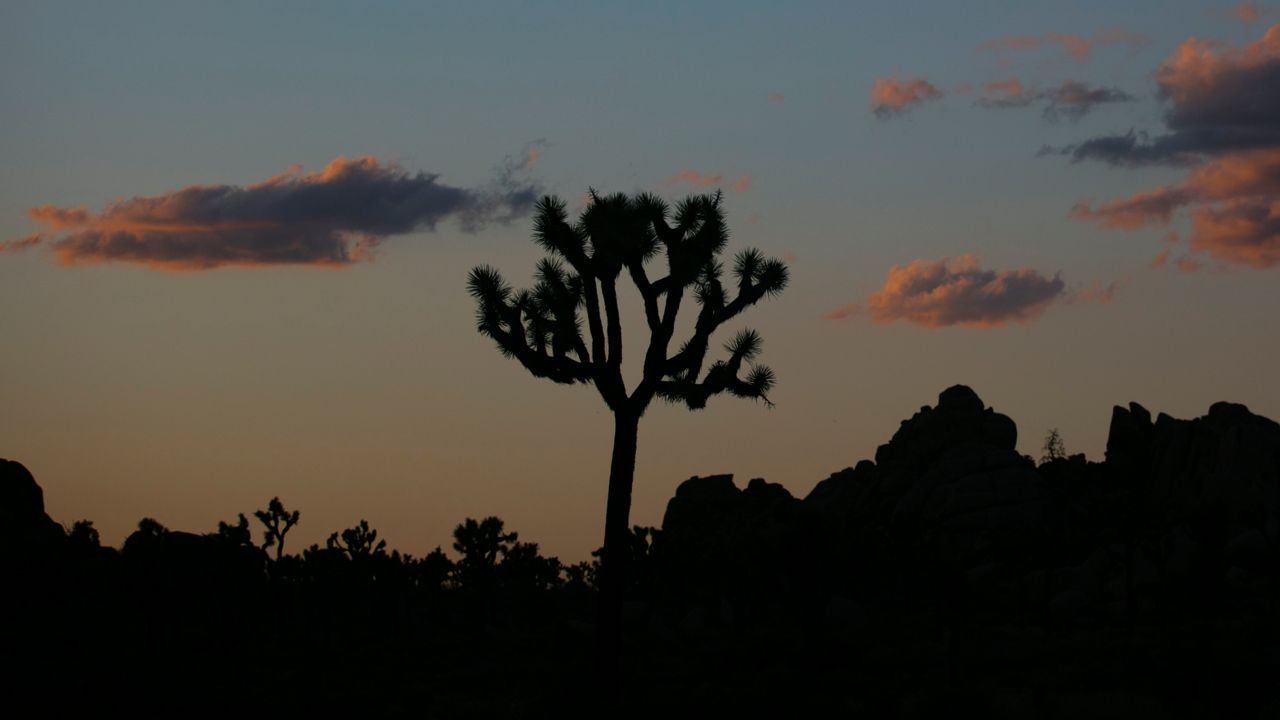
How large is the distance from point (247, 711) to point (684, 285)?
12.2 metres

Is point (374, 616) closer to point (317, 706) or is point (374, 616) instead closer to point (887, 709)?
point (317, 706)

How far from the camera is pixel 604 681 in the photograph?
80.1 ft

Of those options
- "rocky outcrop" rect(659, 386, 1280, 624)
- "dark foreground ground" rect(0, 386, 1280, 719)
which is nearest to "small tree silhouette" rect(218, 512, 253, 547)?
"dark foreground ground" rect(0, 386, 1280, 719)

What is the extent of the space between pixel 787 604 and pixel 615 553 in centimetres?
2293

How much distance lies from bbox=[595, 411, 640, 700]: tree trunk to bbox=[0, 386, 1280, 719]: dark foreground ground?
0.83m

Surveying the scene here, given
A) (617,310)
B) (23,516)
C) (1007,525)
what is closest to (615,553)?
(617,310)

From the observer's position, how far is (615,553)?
24891 mm

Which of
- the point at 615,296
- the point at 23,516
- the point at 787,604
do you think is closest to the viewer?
the point at 615,296

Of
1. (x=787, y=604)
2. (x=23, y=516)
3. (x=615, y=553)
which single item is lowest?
(x=615, y=553)

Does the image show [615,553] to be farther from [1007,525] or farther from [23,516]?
[1007,525]

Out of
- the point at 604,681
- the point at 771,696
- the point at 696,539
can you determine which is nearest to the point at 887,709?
the point at 771,696

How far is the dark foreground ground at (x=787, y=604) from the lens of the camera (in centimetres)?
2641

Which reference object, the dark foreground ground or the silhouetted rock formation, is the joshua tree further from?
the silhouetted rock formation

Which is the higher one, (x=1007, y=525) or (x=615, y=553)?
(x=1007, y=525)
